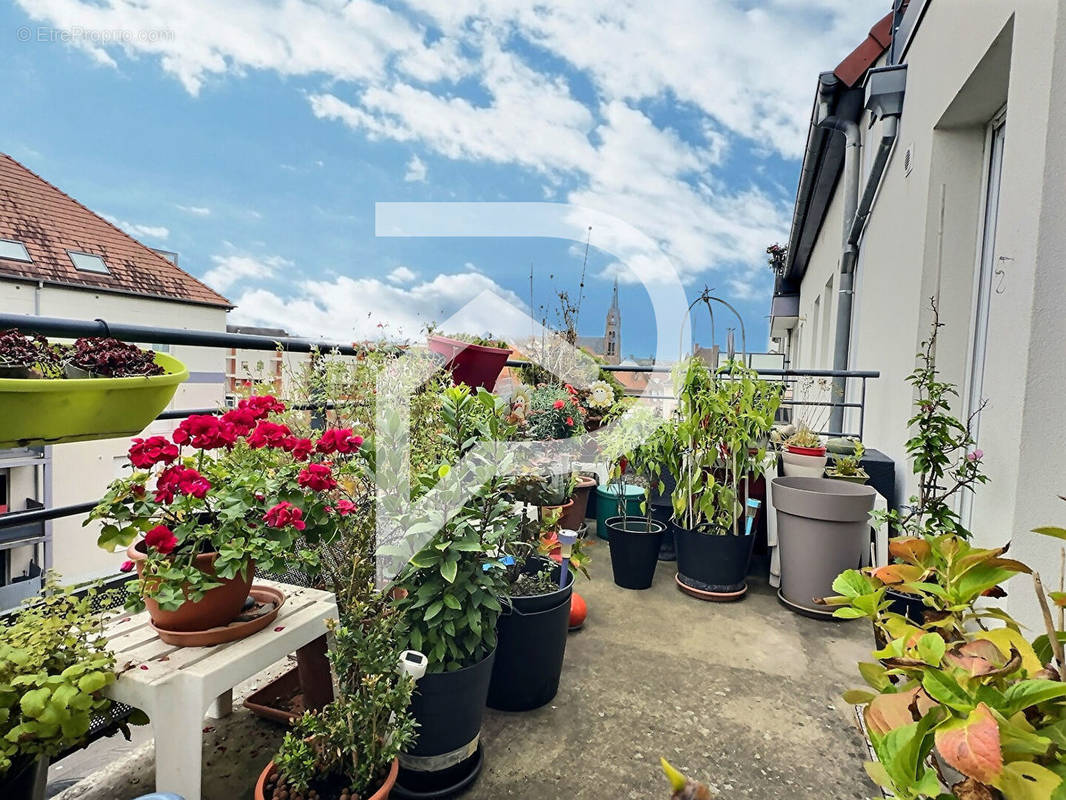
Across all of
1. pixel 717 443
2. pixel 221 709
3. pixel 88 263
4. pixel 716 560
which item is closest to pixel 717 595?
pixel 716 560

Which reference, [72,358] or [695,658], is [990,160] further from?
[72,358]

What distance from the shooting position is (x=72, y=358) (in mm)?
998

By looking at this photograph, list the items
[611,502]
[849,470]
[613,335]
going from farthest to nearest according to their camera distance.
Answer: [613,335] < [611,502] < [849,470]

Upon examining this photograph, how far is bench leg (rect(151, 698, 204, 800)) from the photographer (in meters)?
0.97

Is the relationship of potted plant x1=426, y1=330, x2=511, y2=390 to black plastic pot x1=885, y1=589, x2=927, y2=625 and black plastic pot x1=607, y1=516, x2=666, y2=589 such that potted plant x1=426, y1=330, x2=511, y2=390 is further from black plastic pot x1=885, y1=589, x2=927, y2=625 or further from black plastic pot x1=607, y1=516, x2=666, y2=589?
black plastic pot x1=885, y1=589, x2=927, y2=625

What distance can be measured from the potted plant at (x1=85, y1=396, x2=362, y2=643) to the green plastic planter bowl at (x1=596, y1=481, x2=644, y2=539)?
200cm

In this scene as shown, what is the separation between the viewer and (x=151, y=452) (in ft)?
3.53

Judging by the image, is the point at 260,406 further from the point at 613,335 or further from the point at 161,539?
the point at 613,335

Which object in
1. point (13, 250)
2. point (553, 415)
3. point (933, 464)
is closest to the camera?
point (933, 464)

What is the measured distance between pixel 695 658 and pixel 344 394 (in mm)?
1468

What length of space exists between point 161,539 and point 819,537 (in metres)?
2.29

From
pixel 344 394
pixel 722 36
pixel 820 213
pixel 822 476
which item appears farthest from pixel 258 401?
pixel 820 213

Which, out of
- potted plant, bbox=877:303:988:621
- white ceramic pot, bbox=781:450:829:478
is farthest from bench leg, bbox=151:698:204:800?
white ceramic pot, bbox=781:450:829:478

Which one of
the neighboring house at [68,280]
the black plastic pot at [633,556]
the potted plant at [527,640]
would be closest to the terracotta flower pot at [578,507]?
the black plastic pot at [633,556]
